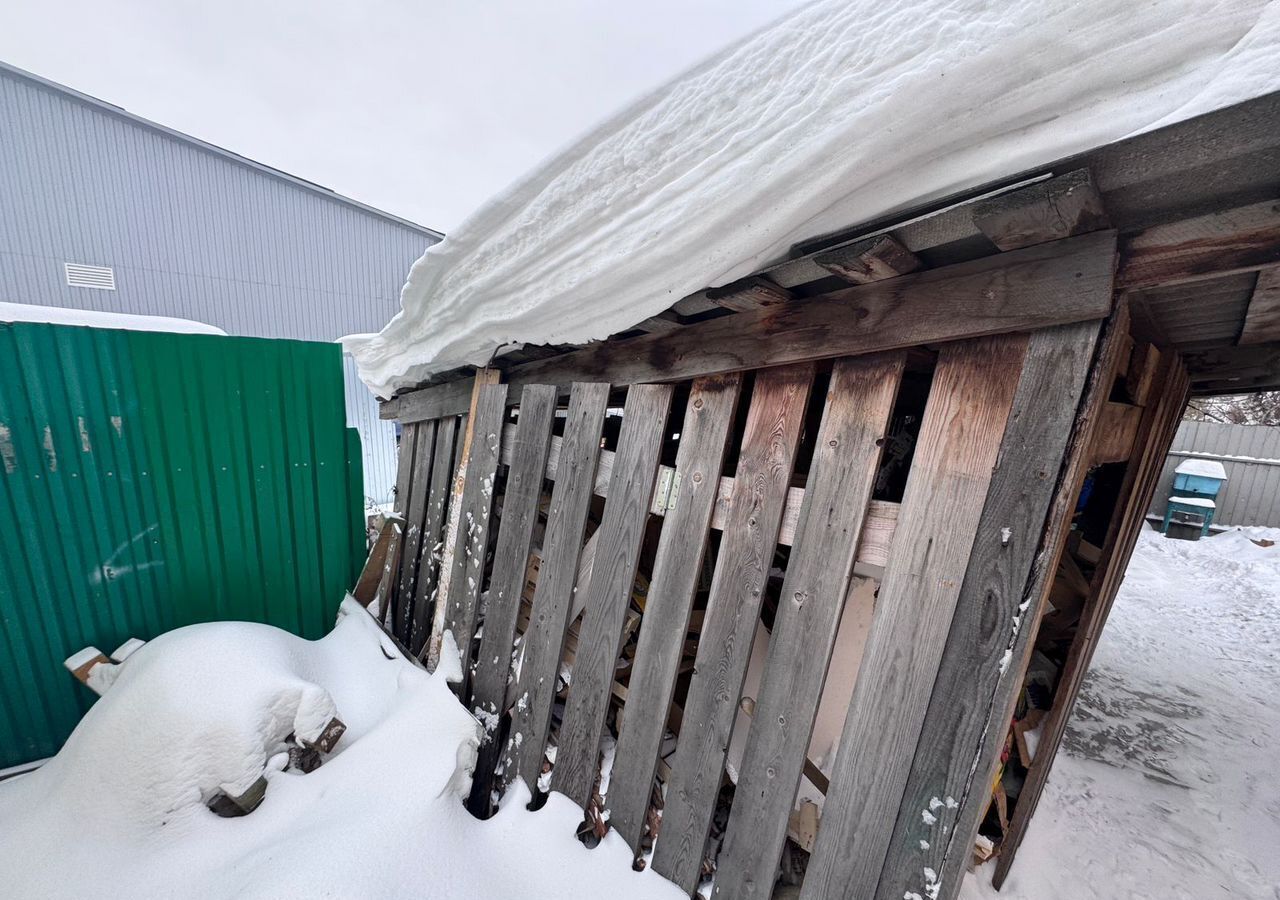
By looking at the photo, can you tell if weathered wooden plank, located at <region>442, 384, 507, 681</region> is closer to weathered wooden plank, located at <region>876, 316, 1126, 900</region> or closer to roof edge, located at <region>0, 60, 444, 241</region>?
weathered wooden plank, located at <region>876, 316, 1126, 900</region>

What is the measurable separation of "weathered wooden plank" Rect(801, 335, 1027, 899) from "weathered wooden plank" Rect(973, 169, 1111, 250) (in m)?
0.22

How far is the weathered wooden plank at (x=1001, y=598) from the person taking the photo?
930 millimetres

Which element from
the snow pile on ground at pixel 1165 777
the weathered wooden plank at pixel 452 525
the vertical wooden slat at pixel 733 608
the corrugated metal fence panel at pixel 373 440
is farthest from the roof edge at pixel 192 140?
the snow pile on ground at pixel 1165 777

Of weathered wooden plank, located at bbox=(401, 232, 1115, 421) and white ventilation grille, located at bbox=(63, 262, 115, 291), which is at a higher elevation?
white ventilation grille, located at bbox=(63, 262, 115, 291)

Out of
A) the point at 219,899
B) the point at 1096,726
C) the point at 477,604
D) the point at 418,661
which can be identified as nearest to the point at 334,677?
the point at 418,661

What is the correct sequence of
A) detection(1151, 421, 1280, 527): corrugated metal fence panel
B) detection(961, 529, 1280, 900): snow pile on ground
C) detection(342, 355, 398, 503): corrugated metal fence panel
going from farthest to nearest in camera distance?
detection(342, 355, 398, 503): corrugated metal fence panel → detection(1151, 421, 1280, 527): corrugated metal fence panel → detection(961, 529, 1280, 900): snow pile on ground

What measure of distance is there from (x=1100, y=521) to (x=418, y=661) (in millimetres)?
4210

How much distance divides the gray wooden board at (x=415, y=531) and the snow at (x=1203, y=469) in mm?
12760

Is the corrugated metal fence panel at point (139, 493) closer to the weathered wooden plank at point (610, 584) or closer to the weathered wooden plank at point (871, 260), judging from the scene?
the weathered wooden plank at point (610, 584)

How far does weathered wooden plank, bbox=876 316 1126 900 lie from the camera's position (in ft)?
3.05

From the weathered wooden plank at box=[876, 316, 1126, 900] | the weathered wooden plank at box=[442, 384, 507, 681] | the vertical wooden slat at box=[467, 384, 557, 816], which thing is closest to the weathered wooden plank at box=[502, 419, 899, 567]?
the weathered wooden plank at box=[876, 316, 1126, 900]

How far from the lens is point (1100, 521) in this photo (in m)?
2.57

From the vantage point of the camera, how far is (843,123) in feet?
2.82

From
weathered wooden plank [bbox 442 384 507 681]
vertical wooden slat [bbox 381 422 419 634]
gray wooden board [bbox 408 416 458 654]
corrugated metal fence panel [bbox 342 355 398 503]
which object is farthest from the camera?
corrugated metal fence panel [bbox 342 355 398 503]
